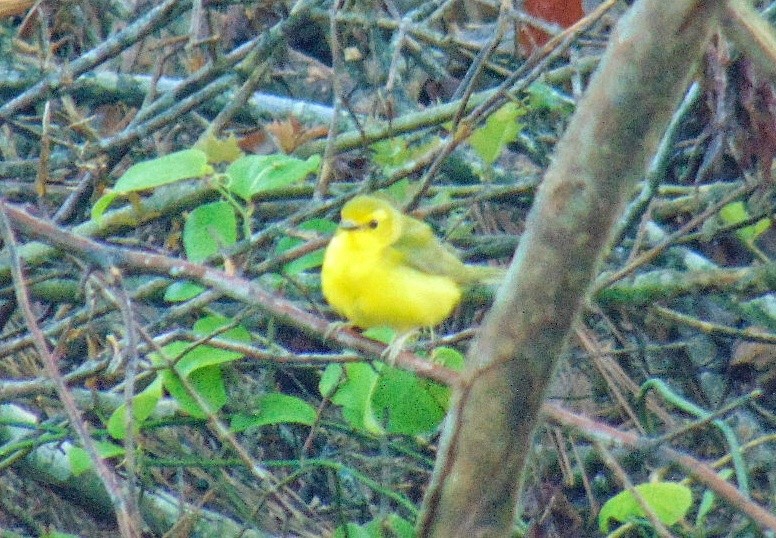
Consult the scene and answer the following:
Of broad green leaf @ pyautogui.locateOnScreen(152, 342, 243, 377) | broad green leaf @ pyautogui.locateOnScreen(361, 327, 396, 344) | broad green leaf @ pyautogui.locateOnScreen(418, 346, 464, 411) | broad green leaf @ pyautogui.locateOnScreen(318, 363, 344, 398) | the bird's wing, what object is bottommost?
broad green leaf @ pyautogui.locateOnScreen(361, 327, 396, 344)

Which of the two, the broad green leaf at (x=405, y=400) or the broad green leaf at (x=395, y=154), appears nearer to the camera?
the broad green leaf at (x=405, y=400)

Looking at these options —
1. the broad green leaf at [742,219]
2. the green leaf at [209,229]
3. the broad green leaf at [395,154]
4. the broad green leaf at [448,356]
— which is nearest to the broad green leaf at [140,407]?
the green leaf at [209,229]

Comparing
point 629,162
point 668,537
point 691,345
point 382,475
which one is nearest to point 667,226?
point 691,345

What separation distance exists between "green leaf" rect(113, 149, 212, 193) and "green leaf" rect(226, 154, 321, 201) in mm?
156

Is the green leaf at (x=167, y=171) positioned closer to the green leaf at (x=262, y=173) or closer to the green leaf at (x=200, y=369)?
the green leaf at (x=262, y=173)

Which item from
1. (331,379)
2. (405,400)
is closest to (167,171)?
(331,379)

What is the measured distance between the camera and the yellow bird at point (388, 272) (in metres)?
3.58

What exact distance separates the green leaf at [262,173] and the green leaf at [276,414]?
57cm

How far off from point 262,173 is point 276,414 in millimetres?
660

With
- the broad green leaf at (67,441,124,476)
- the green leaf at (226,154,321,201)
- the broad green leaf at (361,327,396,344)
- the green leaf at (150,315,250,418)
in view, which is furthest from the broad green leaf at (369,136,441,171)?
the broad green leaf at (67,441,124,476)

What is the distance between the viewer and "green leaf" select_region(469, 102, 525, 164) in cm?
386

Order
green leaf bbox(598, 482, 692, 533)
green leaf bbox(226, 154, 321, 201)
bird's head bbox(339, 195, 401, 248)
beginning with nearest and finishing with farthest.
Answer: green leaf bbox(598, 482, 692, 533)
green leaf bbox(226, 154, 321, 201)
bird's head bbox(339, 195, 401, 248)

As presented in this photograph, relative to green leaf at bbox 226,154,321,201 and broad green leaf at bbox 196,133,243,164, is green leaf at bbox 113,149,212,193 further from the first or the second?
broad green leaf at bbox 196,133,243,164

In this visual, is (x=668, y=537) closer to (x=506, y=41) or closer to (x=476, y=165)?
(x=476, y=165)
